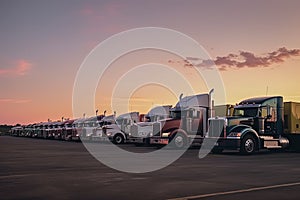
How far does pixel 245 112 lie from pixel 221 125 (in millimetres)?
1765

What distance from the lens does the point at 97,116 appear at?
4444cm

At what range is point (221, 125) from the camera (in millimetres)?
24953

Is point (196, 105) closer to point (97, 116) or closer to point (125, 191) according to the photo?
point (97, 116)

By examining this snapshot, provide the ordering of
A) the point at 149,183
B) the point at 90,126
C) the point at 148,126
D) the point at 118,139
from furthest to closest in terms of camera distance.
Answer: the point at 90,126
the point at 118,139
the point at 148,126
the point at 149,183

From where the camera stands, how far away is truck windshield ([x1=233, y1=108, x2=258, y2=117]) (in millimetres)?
25422

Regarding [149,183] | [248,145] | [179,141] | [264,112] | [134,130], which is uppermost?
[264,112]

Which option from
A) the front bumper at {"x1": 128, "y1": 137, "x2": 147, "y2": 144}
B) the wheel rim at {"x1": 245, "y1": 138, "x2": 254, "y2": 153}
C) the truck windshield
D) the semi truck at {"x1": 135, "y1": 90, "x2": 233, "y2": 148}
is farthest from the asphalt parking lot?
the front bumper at {"x1": 128, "y1": 137, "x2": 147, "y2": 144}

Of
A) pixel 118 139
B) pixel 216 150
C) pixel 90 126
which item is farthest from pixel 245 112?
pixel 90 126

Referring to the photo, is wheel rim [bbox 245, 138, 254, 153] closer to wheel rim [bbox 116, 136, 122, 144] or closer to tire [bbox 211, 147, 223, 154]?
tire [bbox 211, 147, 223, 154]

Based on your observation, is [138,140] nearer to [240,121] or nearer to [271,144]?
[240,121]

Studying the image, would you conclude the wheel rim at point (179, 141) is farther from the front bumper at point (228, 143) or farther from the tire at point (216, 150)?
the front bumper at point (228, 143)

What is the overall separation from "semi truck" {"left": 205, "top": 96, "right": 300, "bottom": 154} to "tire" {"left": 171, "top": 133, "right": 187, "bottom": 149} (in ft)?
8.94

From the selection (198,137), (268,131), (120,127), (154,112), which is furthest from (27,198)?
(120,127)

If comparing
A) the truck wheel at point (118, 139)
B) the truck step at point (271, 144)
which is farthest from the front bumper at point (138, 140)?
the truck step at point (271, 144)
